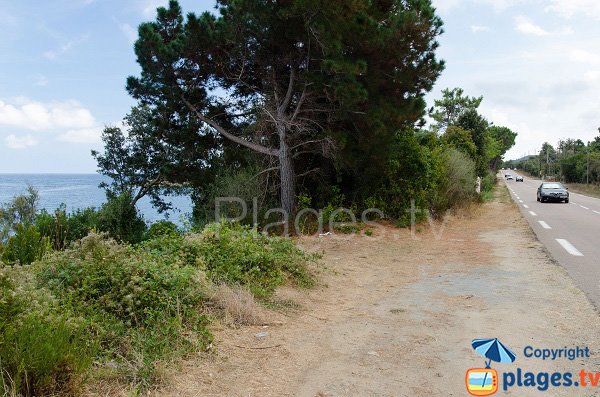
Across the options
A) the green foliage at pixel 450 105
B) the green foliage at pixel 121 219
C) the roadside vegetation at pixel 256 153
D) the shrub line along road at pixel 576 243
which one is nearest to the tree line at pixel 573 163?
the green foliage at pixel 450 105

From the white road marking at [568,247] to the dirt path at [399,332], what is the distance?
5.63ft

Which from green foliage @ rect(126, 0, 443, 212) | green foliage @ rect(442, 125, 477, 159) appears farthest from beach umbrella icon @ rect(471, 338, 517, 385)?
green foliage @ rect(442, 125, 477, 159)

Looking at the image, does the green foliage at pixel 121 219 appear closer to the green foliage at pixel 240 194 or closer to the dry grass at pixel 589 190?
the green foliage at pixel 240 194

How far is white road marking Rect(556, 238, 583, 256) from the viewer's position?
1039 centimetres

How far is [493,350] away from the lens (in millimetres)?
4375

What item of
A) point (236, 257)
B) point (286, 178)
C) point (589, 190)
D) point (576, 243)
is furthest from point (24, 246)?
point (589, 190)

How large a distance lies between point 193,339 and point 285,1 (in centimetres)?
983

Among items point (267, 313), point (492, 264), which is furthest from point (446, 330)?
point (492, 264)

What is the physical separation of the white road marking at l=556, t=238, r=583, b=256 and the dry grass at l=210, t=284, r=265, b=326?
8399mm

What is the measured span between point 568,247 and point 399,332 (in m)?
8.51

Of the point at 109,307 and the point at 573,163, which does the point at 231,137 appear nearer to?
the point at 109,307

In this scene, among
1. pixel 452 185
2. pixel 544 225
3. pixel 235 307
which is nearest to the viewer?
pixel 235 307

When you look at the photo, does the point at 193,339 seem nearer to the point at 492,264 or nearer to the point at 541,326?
the point at 541,326

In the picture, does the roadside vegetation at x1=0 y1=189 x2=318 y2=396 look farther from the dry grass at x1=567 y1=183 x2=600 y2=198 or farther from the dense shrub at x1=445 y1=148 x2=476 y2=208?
the dry grass at x1=567 y1=183 x2=600 y2=198
